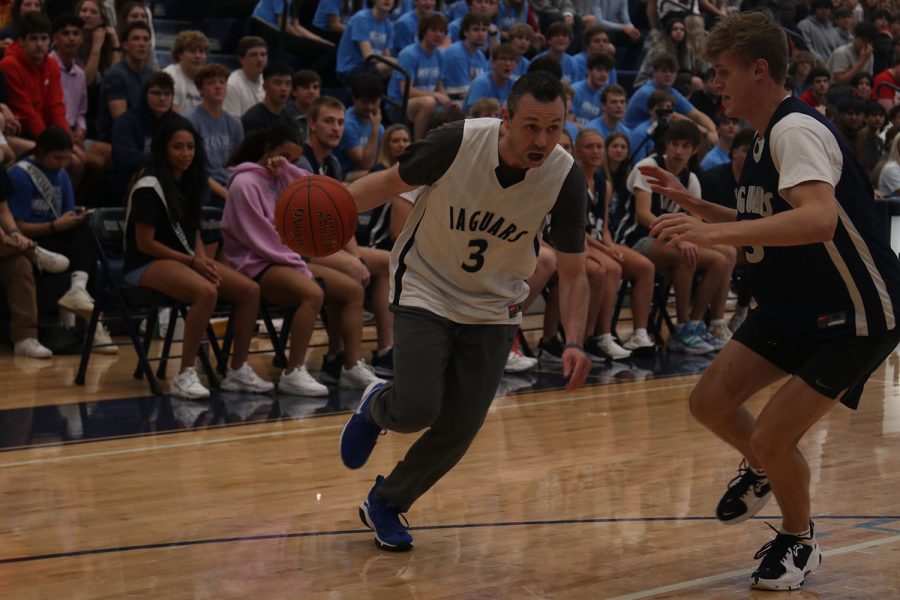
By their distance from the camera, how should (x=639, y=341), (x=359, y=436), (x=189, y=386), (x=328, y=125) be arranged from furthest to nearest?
(x=639, y=341)
(x=328, y=125)
(x=189, y=386)
(x=359, y=436)

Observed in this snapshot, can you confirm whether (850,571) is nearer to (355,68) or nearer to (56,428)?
(56,428)

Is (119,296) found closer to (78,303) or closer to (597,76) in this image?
(78,303)

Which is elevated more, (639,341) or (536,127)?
(536,127)

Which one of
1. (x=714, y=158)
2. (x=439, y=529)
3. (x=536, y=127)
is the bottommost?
(x=714, y=158)

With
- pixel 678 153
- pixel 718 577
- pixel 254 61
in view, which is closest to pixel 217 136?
pixel 254 61

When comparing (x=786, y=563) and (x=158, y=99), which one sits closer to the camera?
(x=786, y=563)

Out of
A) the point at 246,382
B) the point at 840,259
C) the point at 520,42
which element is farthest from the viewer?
the point at 520,42

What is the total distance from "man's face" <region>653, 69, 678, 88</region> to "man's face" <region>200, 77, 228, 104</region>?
4851 millimetres

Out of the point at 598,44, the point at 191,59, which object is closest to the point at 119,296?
the point at 191,59

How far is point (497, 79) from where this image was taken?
448 inches

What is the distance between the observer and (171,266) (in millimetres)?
7590

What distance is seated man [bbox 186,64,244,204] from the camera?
30.7 ft

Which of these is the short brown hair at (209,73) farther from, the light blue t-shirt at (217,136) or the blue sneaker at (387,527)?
the blue sneaker at (387,527)

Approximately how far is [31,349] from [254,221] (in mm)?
2048
